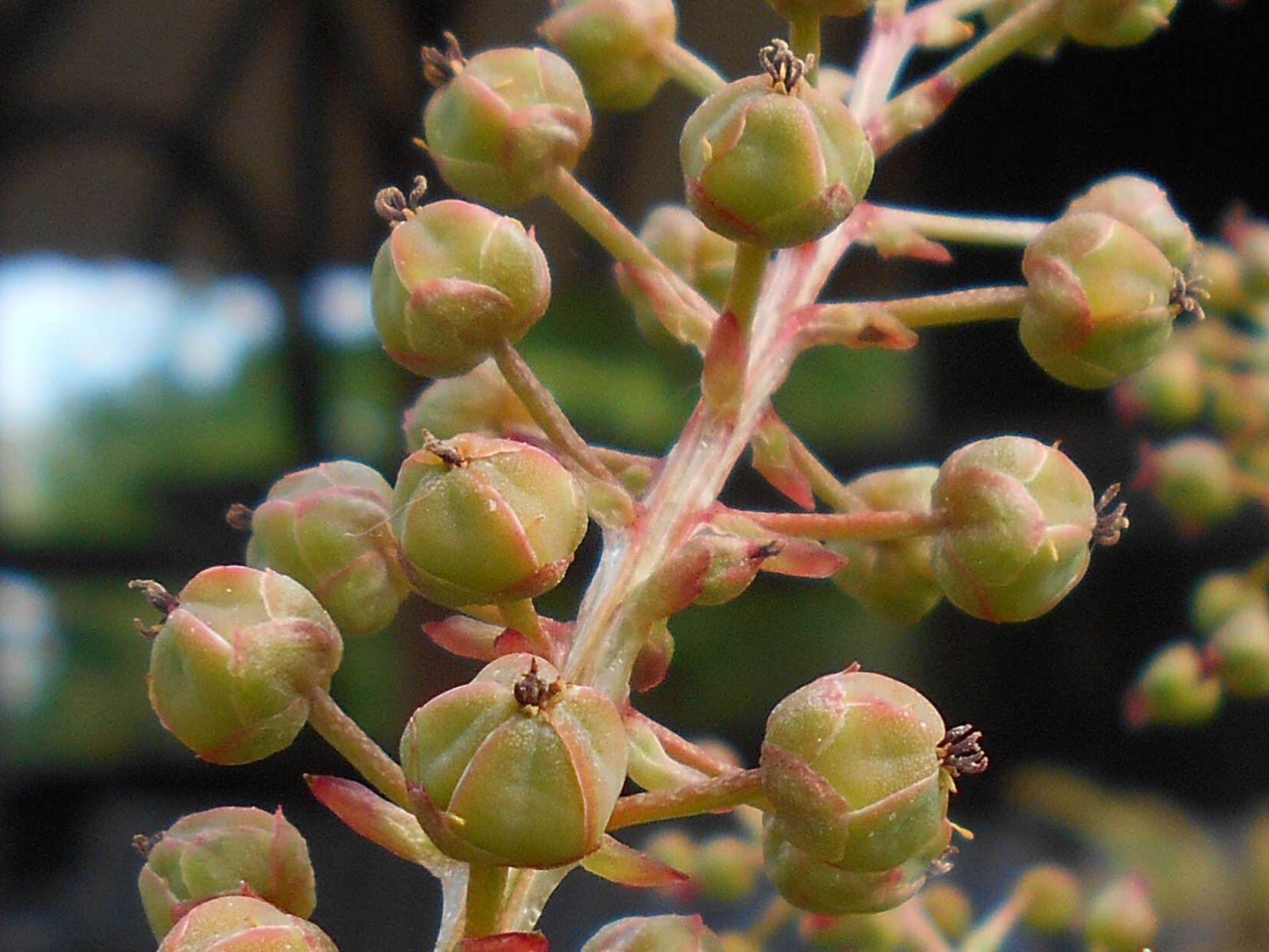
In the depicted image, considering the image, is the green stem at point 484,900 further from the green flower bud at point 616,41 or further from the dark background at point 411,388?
the dark background at point 411,388

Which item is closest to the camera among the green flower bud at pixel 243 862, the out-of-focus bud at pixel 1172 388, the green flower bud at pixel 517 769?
the green flower bud at pixel 517 769

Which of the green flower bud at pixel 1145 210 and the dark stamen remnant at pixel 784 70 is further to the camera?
the green flower bud at pixel 1145 210

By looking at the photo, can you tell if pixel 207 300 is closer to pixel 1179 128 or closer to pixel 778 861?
pixel 1179 128

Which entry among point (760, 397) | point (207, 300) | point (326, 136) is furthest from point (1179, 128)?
point (760, 397)

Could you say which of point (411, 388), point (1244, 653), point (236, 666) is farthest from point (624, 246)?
point (411, 388)

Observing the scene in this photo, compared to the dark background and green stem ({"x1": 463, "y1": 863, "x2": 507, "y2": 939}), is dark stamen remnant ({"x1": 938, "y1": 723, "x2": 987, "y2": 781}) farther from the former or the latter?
the dark background

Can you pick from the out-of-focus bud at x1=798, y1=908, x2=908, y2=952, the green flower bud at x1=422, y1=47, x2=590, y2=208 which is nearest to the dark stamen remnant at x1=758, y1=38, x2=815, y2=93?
the green flower bud at x1=422, y1=47, x2=590, y2=208

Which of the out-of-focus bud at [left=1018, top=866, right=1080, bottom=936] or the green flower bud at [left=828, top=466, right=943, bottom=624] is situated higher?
the out-of-focus bud at [left=1018, top=866, right=1080, bottom=936]

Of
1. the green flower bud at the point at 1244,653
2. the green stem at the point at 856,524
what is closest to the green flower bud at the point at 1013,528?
the green stem at the point at 856,524
